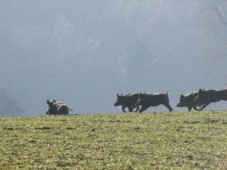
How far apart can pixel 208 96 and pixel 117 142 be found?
24012 millimetres

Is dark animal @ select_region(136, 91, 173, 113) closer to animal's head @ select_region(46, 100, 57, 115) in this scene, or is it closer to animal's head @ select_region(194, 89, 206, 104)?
animal's head @ select_region(194, 89, 206, 104)

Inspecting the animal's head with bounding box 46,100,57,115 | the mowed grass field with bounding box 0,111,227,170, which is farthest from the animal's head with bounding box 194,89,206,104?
the mowed grass field with bounding box 0,111,227,170

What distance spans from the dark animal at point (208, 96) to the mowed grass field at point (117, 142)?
12512 millimetres

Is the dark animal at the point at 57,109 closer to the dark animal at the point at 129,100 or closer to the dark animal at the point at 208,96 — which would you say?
the dark animal at the point at 129,100

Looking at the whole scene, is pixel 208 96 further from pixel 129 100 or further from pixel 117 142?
pixel 117 142

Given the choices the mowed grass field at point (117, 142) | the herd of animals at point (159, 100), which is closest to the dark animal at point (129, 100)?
the herd of animals at point (159, 100)

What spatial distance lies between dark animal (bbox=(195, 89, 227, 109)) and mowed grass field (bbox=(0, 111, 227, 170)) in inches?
493

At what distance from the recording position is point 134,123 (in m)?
30.7

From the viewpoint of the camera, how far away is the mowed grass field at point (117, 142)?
752 inches

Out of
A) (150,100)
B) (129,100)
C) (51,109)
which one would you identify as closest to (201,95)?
(150,100)

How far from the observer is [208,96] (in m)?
46.6

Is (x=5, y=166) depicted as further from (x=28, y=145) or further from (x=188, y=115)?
(x=188, y=115)

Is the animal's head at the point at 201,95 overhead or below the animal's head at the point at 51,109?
overhead

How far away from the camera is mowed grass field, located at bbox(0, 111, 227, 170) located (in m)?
19.1
